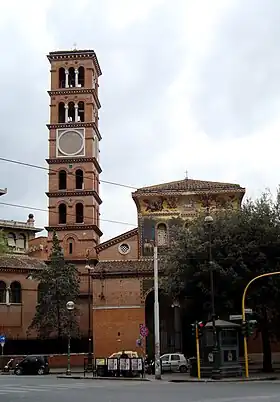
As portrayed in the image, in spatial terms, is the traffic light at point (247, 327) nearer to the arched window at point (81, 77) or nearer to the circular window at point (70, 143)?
the circular window at point (70, 143)

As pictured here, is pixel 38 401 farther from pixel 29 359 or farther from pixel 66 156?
pixel 66 156

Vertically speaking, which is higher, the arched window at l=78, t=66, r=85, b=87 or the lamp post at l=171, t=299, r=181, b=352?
the arched window at l=78, t=66, r=85, b=87

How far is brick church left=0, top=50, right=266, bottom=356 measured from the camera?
5331cm

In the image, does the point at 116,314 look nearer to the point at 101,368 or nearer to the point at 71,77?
the point at 101,368

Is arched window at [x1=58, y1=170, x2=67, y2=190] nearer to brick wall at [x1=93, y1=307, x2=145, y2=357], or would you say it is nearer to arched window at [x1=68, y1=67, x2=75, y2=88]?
arched window at [x1=68, y1=67, x2=75, y2=88]

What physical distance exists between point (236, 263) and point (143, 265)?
18657mm

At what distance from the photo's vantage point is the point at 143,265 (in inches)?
2131

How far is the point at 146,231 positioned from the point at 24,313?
52.9 feet

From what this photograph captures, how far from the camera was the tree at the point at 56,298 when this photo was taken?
188 ft

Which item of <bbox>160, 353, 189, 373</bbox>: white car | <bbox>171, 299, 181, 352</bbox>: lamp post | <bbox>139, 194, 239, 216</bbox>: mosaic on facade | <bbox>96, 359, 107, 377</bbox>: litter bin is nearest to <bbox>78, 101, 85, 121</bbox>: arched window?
<bbox>139, 194, 239, 216</bbox>: mosaic on facade

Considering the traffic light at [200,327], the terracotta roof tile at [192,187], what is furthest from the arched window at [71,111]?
the traffic light at [200,327]

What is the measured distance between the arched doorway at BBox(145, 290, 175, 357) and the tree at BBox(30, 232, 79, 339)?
697 centimetres

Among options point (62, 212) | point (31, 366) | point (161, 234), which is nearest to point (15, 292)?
point (62, 212)

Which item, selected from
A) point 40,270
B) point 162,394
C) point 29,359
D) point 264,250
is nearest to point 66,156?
point 40,270
